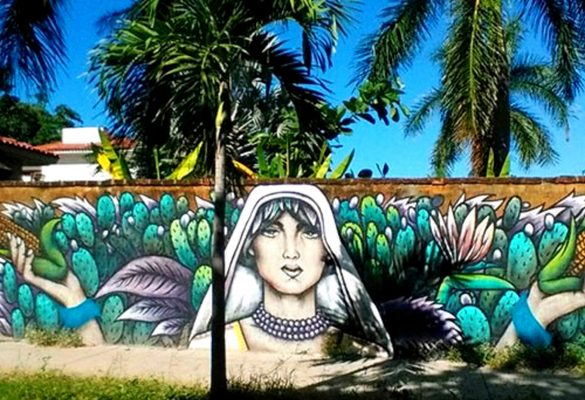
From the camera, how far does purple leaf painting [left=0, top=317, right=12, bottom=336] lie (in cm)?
872

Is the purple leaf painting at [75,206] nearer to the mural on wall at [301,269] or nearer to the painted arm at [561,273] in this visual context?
the mural on wall at [301,269]

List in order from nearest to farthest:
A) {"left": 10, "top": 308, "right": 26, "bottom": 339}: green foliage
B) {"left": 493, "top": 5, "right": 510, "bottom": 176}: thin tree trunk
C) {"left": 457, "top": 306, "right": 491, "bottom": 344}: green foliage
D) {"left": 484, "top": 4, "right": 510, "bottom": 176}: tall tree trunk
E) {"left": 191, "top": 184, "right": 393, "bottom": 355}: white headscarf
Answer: {"left": 457, "top": 306, "right": 491, "bottom": 344}: green foliage → {"left": 191, "top": 184, "right": 393, "bottom": 355}: white headscarf → {"left": 10, "top": 308, "right": 26, "bottom": 339}: green foliage → {"left": 484, "top": 4, "right": 510, "bottom": 176}: tall tree trunk → {"left": 493, "top": 5, "right": 510, "bottom": 176}: thin tree trunk

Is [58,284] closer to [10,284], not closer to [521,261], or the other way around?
[10,284]

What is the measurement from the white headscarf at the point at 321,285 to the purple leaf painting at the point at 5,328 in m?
2.80

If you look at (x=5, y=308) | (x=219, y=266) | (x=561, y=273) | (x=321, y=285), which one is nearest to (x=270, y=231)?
(x=321, y=285)

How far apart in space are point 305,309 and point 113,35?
4.15 meters

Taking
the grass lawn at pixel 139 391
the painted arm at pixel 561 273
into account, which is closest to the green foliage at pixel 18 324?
the grass lawn at pixel 139 391

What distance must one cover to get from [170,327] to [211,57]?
4339mm

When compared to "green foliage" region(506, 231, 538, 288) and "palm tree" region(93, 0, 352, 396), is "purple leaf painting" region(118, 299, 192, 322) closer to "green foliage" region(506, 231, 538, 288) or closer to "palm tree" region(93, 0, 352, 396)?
"palm tree" region(93, 0, 352, 396)

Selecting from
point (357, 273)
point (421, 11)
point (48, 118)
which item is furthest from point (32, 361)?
Result: point (48, 118)

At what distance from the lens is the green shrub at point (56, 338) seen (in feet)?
27.5

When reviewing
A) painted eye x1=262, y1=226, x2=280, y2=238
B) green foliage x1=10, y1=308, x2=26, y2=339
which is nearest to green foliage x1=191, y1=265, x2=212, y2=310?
painted eye x1=262, y1=226, x2=280, y2=238

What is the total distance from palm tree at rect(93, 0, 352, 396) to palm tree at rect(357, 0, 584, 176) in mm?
3497

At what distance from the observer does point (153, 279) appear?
27.2ft
